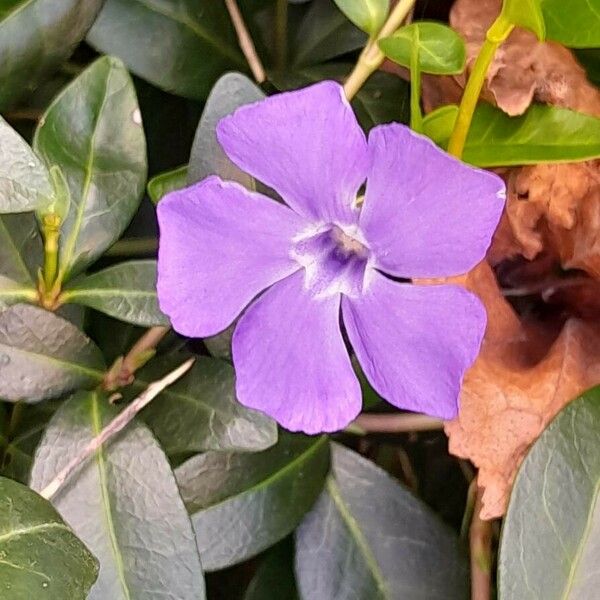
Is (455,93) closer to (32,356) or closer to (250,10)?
(250,10)

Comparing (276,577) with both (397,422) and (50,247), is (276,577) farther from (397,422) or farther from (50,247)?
(50,247)

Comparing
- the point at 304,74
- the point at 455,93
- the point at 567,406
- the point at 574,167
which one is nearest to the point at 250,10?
the point at 304,74

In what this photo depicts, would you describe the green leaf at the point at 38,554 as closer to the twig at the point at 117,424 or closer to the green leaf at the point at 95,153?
the twig at the point at 117,424

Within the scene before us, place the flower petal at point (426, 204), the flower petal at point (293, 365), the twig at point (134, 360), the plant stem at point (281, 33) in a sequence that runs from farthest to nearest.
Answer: the plant stem at point (281, 33)
the twig at point (134, 360)
the flower petal at point (293, 365)
the flower petal at point (426, 204)

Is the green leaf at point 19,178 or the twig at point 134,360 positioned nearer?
the green leaf at point 19,178

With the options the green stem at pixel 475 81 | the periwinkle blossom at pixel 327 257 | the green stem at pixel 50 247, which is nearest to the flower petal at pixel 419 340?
the periwinkle blossom at pixel 327 257

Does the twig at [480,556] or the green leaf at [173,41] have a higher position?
the green leaf at [173,41]

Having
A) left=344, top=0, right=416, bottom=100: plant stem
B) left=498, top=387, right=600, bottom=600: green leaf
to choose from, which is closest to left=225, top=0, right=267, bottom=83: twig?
left=344, top=0, right=416, bottom=100: plant stem

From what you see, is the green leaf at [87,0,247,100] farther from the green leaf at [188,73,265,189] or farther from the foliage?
the green leaf at [188,73,265,189]
